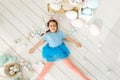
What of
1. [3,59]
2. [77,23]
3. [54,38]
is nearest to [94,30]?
[77,23]

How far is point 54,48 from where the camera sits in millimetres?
2199

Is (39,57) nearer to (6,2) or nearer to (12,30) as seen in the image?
(12,30)

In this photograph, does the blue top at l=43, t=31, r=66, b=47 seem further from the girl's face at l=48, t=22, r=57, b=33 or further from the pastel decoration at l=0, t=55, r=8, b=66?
the pastel decoration at l=0, t=55, r=8, b=66

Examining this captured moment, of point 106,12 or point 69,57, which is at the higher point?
point 106,12

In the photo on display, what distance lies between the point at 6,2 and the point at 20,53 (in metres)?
0.31

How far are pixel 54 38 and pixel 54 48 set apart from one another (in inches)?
2.2

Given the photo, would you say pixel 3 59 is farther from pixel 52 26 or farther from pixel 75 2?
pixel 75 2

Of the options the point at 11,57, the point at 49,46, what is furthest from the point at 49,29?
the point at 11,57

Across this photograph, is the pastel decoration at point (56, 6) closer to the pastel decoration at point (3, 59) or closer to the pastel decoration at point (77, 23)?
the pastel decoration at point (77, 23)

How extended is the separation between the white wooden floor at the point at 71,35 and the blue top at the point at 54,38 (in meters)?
0.07

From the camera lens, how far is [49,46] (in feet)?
7.27

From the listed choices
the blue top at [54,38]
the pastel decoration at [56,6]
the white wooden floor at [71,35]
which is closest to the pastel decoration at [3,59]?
the white wooden floor at [71,35]

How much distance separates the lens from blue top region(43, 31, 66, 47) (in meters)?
2.19

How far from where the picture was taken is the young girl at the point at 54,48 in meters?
2.19
